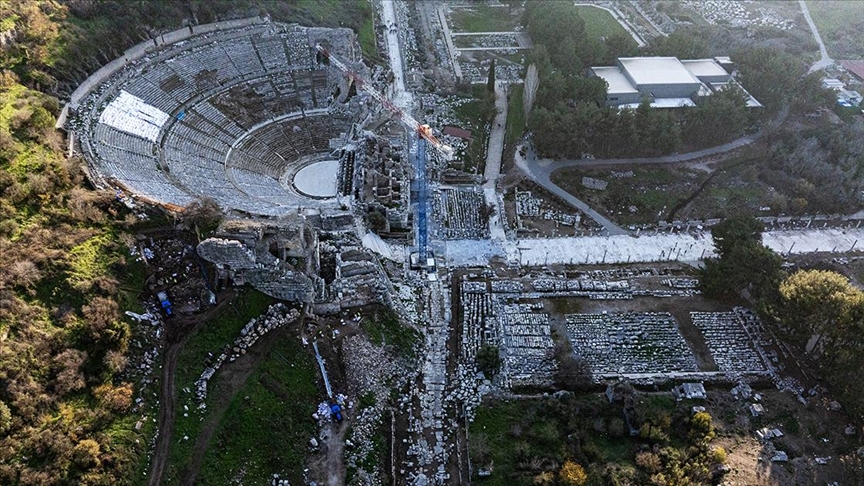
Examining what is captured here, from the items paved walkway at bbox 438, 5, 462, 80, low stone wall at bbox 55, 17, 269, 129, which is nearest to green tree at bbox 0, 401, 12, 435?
low stone wall at bbox 55, 17, 269, 129

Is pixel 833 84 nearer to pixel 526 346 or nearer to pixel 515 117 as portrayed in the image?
pixel 515 117

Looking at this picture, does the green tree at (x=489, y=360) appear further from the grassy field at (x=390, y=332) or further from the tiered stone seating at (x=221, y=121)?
the tiered stone seating at (x=221, y=121)

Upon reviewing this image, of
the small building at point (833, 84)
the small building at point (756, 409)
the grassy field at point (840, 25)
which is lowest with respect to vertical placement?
the small building at point (756, 409)

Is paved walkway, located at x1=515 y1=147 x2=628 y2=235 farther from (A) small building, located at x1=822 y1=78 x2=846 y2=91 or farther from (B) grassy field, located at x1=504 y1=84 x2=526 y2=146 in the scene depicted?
(A) small building, located at x1=822 y1=78 x2=846 y2=91

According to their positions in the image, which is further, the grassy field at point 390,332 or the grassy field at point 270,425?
the grassy field at point 390,332

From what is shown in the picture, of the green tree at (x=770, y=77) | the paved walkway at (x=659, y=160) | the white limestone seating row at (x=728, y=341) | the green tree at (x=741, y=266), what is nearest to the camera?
the white limestone seating row at (x=728, y=341)

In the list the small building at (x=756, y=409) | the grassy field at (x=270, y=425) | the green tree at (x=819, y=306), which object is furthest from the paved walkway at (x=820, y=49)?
the grassy field at (x=270, y=425)

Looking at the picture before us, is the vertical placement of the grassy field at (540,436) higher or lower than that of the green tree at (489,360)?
lower
